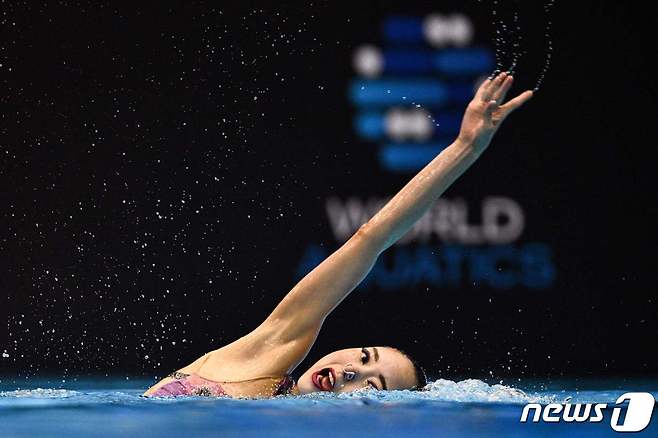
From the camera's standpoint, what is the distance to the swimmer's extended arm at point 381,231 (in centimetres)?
378

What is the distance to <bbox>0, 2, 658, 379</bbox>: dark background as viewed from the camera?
21.7 ft

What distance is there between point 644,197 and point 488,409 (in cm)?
395

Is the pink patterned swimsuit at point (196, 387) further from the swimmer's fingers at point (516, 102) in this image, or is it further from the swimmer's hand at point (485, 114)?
the swimmer's fingers at point (516, 102)

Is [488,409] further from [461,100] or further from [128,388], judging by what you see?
[461,100]

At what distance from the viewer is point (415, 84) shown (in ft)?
22.4

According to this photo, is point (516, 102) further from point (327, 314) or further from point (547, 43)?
point (547, 43)

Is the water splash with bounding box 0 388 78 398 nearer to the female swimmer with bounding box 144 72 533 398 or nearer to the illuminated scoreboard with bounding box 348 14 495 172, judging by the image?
the female swimmer with bounding box 144 72 533 398

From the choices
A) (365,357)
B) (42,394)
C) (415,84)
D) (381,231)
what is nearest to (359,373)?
(365,357)

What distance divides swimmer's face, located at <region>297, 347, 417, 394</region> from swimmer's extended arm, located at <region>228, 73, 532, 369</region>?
0.31 feet

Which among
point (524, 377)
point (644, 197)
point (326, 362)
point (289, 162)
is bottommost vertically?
point (524, 377)

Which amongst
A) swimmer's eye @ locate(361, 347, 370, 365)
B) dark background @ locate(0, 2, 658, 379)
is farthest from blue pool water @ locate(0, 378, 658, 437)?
dark background @ locate(0, 2, 658, 379)

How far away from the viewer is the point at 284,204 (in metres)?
6.65

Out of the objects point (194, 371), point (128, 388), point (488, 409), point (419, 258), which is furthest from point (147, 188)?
point (488, 409)

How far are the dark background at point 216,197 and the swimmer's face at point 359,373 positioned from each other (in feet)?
8.57
